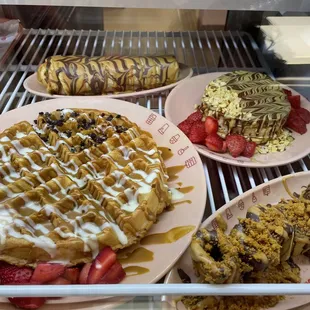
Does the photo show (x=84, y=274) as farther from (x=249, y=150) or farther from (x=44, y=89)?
(x=44, y=89)

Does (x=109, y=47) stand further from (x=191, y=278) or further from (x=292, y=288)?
(x=292, y=288)

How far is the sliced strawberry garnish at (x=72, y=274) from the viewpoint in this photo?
801 mm

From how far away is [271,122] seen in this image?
128 centimetres

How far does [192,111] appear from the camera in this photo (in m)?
1.44

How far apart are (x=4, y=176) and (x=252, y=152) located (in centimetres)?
76

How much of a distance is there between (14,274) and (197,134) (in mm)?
716

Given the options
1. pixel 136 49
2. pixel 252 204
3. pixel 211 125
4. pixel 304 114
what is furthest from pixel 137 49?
pixel 252 204

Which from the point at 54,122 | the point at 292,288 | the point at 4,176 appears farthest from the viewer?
the point at 54,122

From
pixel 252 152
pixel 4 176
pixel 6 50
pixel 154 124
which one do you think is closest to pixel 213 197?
pixel 252 152

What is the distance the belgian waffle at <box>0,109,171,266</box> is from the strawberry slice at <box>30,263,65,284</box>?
24 mm

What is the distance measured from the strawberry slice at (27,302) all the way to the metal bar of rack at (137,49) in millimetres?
814

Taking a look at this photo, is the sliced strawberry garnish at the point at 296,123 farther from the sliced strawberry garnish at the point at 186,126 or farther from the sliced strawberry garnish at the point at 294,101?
the sliced strawberry garnish at the point at 186,126

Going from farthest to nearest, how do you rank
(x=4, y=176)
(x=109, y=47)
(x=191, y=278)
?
(x=109, y=47) < (x=4, y=176) < (x=191, y=278)

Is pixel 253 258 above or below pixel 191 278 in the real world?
above
